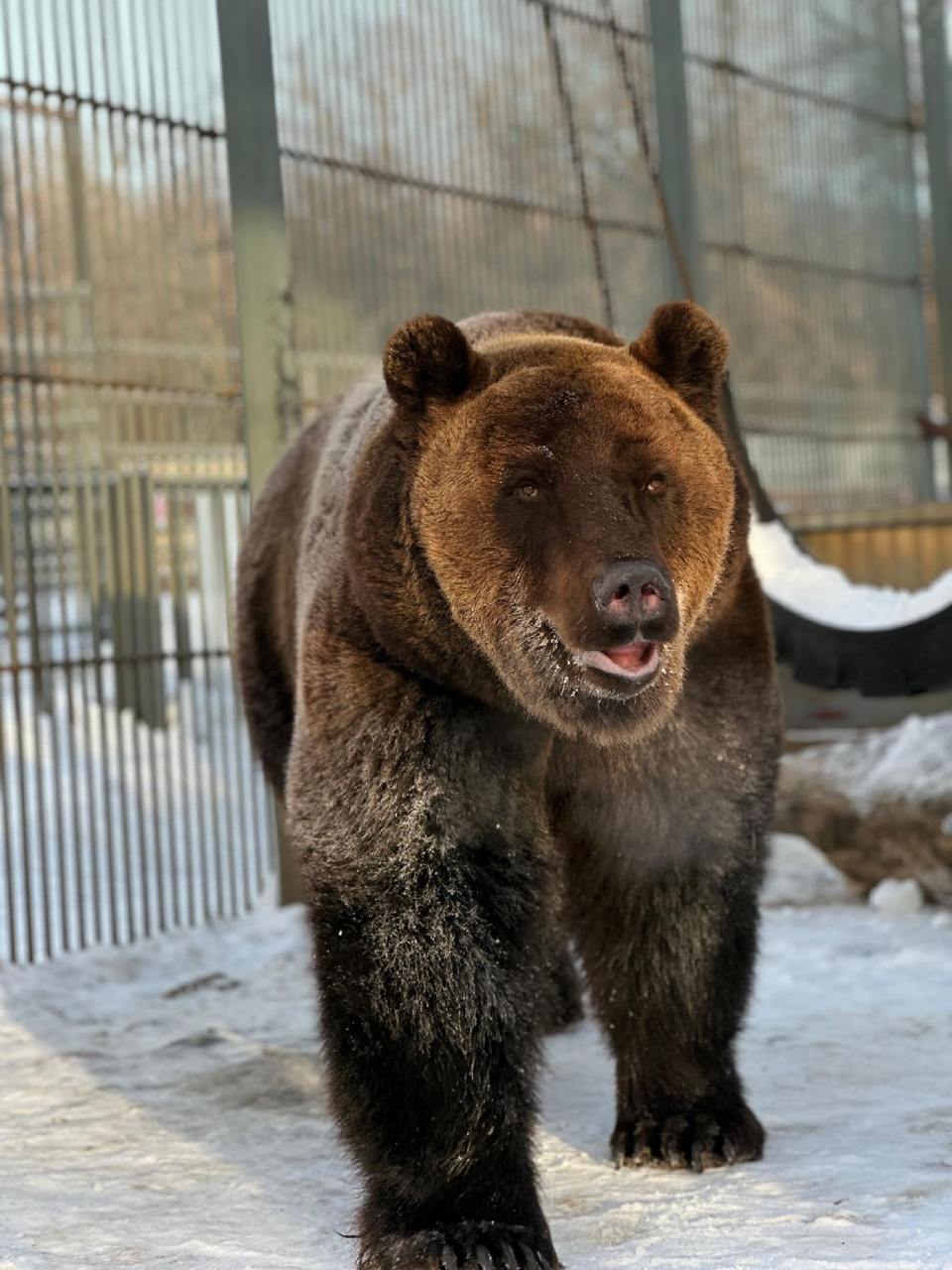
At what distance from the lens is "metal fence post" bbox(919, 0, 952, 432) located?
9.84m

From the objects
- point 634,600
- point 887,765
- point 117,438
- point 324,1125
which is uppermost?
point 117,438

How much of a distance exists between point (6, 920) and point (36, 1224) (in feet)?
10.2

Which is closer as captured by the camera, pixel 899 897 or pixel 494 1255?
pixel 494 1255

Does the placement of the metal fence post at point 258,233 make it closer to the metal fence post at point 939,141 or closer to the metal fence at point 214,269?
the metal fence at point 214,269

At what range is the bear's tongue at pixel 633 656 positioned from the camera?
3.07 meters

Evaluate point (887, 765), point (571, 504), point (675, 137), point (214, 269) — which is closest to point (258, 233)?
point (214, 269)

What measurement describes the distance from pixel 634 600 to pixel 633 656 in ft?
0.51

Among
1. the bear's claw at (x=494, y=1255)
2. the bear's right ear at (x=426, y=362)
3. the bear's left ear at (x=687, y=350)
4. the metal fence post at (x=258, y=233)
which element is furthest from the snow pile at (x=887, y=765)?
the bear's claw at (x=494, y=1255)

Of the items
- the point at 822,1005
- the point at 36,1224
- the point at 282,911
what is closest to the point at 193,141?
the point at 282,911

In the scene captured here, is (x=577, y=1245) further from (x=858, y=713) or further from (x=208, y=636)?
(x=208, y=636)

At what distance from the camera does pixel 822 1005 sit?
214 inches

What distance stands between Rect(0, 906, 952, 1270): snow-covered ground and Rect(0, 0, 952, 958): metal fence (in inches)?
40.0

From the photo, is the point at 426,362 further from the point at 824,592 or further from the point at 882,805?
the point at 882,805

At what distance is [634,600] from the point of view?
117 inches
